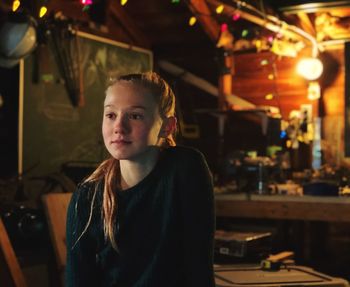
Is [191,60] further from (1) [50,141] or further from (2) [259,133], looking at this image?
(1) [50,141]

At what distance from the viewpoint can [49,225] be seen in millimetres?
3182

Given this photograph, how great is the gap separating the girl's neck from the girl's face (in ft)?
0.11

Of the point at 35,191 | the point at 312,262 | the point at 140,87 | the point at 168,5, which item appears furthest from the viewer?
the point at 168,5

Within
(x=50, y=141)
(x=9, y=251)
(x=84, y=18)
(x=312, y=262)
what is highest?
(x=84, y=18)

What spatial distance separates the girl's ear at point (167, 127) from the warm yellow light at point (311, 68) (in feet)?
16.2

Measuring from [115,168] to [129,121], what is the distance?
21 cm

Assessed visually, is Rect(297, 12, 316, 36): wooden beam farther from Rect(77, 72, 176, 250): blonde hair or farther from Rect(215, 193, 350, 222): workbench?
Rect(77, 72, 176, 250): blonde hair

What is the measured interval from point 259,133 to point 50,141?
2849 millimetres

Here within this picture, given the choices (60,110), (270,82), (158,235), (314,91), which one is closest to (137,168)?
(158,235)

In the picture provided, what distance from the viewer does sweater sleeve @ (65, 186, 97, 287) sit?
1647mm

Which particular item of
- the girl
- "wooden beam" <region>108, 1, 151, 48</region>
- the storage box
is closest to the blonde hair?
the girl

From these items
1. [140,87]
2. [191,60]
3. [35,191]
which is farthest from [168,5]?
[140,87]

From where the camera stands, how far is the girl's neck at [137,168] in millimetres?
1651

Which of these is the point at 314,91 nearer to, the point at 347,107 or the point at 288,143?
the point at 288,143
